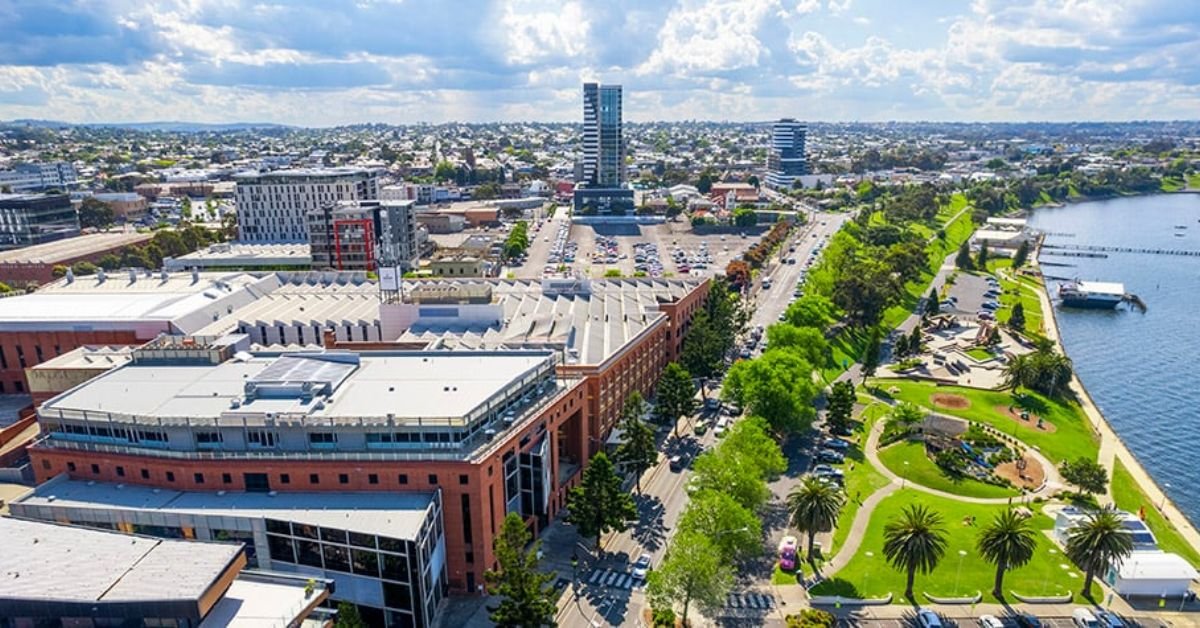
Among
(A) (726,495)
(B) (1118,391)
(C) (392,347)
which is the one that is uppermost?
(C) (392,347)

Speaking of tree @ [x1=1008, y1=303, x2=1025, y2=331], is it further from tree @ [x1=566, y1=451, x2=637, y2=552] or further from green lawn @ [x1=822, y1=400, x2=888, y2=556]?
tree @ [x1=566, y1=451, x2=637, y2=552]

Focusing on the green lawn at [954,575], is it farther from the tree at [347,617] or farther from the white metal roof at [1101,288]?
the white metal roof at [1101,288]

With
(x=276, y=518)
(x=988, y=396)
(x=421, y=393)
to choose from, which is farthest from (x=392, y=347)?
(x=988, y=396)

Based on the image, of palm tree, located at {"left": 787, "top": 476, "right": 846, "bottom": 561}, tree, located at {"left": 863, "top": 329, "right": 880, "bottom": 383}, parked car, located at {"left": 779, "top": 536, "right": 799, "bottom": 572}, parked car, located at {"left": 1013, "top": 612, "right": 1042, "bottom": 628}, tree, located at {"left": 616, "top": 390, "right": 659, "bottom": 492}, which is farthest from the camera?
tree, located at {"left": 863, "top": 329, "right": 880, "bottom": 383}

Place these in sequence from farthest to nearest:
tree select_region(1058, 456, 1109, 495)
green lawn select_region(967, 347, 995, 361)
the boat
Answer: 1. the boat
2. green lawn select_region(967, 347, 995, 361)
3. tree select_region(1058, 456, 1109, 495)

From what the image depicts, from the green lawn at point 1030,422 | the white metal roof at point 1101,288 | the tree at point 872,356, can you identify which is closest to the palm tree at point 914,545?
the green lawn at point 1030,422

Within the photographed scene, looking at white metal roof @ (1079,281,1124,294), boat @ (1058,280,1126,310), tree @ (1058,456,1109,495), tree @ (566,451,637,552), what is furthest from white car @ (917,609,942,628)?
white metal roof @ (1079,281,1124,294)

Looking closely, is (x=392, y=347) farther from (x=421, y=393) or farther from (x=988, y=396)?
(x=988, y=396)
